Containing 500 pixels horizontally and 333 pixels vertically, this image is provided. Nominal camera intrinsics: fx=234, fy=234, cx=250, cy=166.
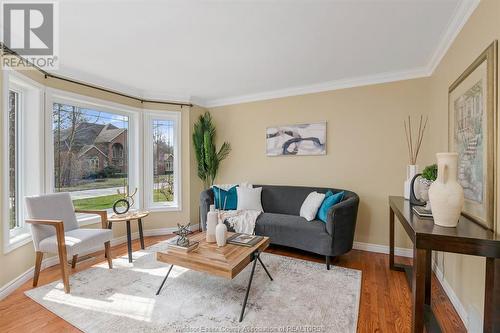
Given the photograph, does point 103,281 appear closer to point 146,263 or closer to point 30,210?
point 146,263

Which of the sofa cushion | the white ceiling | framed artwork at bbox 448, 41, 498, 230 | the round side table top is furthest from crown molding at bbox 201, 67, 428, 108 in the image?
the round side table top

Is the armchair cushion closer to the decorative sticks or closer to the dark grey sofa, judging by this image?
the dark grey sofa

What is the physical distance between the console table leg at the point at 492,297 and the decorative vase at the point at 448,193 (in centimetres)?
29

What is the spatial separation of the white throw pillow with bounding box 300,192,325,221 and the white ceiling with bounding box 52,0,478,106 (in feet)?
5.48

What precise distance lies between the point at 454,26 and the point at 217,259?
112 inches

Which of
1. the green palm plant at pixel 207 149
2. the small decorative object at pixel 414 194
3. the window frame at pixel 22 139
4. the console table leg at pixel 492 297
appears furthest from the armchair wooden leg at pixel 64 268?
the small decorative object at pixel 414 194

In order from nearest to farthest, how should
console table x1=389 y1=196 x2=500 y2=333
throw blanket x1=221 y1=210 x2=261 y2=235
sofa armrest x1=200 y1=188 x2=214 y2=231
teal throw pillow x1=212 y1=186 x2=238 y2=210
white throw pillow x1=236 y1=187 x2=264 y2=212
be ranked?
console table x1=389 y1=196 x2=500 y2=333 → throw blanket x1=221 y1=210 x2=261 y2=235 → sofa armrest x1=200 y1=188 x2=214 y2=231 → white throw pillow x1=236 y1=187 x2=264 y2=212 → teal throw pillow x1=212 y1=186 x2=238 y2=210

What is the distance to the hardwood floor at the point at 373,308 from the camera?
177cm

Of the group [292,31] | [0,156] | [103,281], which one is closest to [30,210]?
[0,156]

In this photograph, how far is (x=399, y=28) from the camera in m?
2.11

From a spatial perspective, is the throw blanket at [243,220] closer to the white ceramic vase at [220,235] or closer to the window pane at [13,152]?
the white ceramic vase at [220,235]

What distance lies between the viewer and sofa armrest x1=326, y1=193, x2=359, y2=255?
2648mm

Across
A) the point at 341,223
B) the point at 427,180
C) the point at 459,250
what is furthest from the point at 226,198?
the point at 459,250

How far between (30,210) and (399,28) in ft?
12.9
